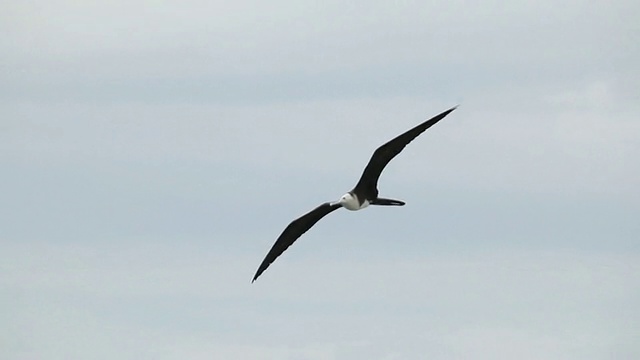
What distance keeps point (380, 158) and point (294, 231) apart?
17.9 ft

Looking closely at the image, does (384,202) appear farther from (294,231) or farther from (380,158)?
(294,231)

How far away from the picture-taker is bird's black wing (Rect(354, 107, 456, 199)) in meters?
45.4

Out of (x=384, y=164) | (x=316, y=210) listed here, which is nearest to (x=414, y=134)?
(x=384, y=164)

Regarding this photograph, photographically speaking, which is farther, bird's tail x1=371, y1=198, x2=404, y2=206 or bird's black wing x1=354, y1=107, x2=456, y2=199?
bird's tail x1=371, y1=198, x2=404, y2=206

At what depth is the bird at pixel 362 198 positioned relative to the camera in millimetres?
46053

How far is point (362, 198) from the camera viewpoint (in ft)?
159

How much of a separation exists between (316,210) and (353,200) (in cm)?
274

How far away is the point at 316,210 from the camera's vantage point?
50938 mm

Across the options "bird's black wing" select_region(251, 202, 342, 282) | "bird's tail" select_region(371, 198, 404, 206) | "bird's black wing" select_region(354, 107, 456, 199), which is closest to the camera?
"bird's black wing" select_region(354, 107, 456, 199)

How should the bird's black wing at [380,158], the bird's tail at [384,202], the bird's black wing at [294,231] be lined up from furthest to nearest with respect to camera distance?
the bird's black wing at [294,231] < the bird's tail at [384,202] < the bird's black wing at [380,158]

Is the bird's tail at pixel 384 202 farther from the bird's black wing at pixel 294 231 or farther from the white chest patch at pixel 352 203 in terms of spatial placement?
the bird's black wing at pixel 294 231

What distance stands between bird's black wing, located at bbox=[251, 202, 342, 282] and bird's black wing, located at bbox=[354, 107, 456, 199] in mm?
2364

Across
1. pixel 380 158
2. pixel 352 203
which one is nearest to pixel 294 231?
pixel 352 203

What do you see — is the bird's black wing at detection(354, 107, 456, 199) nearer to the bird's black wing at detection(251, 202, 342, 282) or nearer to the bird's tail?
the bird's tail
